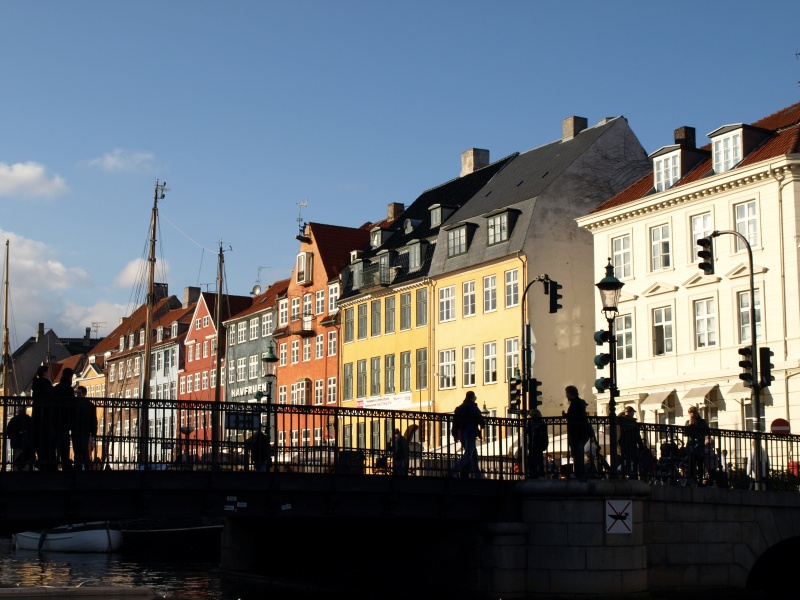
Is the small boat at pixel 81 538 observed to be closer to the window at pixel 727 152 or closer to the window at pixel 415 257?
the window at pixel 415 257

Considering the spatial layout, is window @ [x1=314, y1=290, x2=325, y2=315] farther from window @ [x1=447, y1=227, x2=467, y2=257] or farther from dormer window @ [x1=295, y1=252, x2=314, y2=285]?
window @ [x1=447, y1=227, x2=467, y2=257]

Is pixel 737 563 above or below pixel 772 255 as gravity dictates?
below

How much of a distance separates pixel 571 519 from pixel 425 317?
39.5m

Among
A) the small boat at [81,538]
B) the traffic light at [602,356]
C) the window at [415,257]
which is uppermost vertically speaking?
the window at [415,257]

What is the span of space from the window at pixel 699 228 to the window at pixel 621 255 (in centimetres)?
389

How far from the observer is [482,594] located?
25875 millimetres

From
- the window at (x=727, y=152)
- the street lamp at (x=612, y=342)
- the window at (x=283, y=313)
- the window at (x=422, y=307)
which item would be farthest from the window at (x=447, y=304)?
the street lamp at (x=612, y=342)

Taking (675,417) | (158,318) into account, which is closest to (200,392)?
(158,318)

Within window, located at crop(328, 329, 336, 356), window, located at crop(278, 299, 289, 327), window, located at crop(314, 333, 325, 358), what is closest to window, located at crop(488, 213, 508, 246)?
window, located at crop(328, 329, 336, 356)

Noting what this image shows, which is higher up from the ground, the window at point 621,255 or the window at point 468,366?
the window at point 621,255

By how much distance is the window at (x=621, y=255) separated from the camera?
172 ft

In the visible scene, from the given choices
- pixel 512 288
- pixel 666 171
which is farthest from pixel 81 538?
pixel 666 171

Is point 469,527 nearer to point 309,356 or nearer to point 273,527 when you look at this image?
point 273,527

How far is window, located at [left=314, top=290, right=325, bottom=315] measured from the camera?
75.8 meters
